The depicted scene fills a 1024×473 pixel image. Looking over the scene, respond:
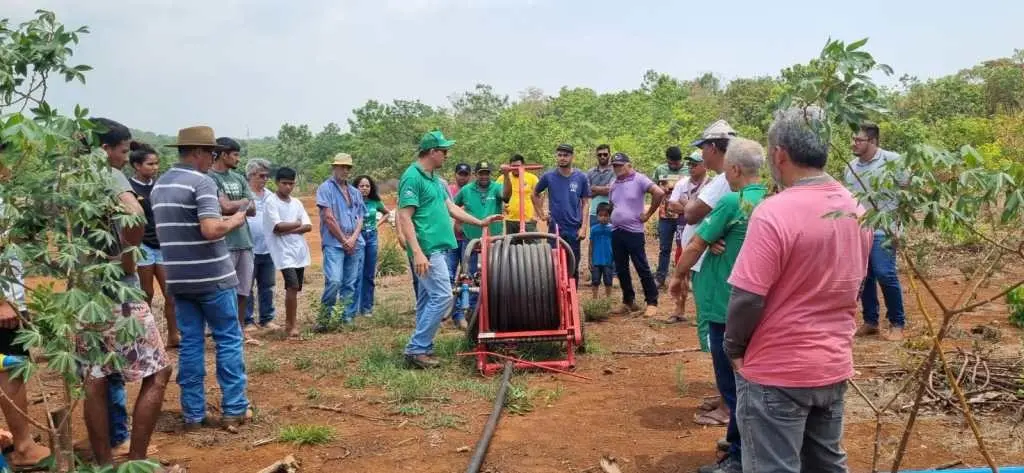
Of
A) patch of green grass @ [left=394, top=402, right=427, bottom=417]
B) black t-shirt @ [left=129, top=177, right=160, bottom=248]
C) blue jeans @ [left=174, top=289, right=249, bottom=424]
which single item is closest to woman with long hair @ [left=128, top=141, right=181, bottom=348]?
black t-shirt @ [left=129, top=177, right=160, bottom=248]

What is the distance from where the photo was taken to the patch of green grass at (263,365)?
6320 mm

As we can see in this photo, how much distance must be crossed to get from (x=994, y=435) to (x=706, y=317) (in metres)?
1.75

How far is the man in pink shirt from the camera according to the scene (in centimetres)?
265

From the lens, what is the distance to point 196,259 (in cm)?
Result: 459

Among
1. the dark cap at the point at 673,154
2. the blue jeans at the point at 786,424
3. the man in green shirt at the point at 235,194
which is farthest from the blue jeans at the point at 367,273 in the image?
the blue jeans at the point at 786,424

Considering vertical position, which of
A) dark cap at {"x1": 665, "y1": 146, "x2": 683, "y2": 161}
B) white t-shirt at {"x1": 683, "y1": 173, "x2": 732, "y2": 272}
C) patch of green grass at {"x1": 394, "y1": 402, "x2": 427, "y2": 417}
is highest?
dark cap at {"x1": 665, "y1": 146, "x2": 683, "y2": 161}

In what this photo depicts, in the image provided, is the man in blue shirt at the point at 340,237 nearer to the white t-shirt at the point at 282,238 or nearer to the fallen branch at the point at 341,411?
the white t-shirt at the point at 282,238

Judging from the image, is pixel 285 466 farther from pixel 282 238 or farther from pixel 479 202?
pixel 479 202

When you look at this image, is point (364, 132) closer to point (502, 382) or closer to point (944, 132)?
point (944, 132)

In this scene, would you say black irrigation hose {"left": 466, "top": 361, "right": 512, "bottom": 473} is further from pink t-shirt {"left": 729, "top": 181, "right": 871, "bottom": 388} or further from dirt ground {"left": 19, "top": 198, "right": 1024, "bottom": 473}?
pink t-shirt {"left": 729, "top": 181, "right": 871, "bottom": 388}

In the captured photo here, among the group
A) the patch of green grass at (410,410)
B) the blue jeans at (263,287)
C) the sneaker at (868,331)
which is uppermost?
the blue jeans at (263,287)

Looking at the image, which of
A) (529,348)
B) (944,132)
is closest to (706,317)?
(529,348)

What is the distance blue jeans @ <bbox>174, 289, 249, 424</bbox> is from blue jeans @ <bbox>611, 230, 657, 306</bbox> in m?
4.36

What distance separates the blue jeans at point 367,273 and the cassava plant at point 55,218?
5.65 m
